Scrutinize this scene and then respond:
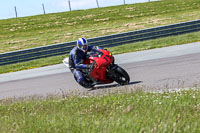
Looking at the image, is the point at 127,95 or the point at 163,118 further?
the point at 127,95

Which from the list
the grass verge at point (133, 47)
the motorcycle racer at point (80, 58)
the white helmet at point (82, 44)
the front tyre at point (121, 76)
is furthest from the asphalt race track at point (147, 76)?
the grass verge at point (133, 47)

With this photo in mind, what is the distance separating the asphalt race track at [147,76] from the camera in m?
10.6

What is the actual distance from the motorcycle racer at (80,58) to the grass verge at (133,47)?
8712mm

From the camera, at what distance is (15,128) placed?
19.2 ft

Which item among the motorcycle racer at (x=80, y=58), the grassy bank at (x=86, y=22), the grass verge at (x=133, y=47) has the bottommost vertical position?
the grassy bank at (x=86, y=22)

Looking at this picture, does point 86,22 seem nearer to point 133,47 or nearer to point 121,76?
point 133,47

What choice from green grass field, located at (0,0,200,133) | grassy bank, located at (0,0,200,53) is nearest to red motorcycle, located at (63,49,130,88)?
green grass field, located at (0,0,200,133)

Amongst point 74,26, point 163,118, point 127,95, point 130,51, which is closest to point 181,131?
point 163,118

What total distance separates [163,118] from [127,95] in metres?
3.23

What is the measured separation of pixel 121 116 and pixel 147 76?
614cm

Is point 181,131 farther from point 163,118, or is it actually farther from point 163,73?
point 163,73

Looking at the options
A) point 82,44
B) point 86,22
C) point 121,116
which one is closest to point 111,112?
point 121,116

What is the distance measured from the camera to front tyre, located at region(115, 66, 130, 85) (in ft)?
35.6

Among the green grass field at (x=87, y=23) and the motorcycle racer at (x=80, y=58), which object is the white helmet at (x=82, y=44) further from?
the green grass field at (x=87, y=23)
